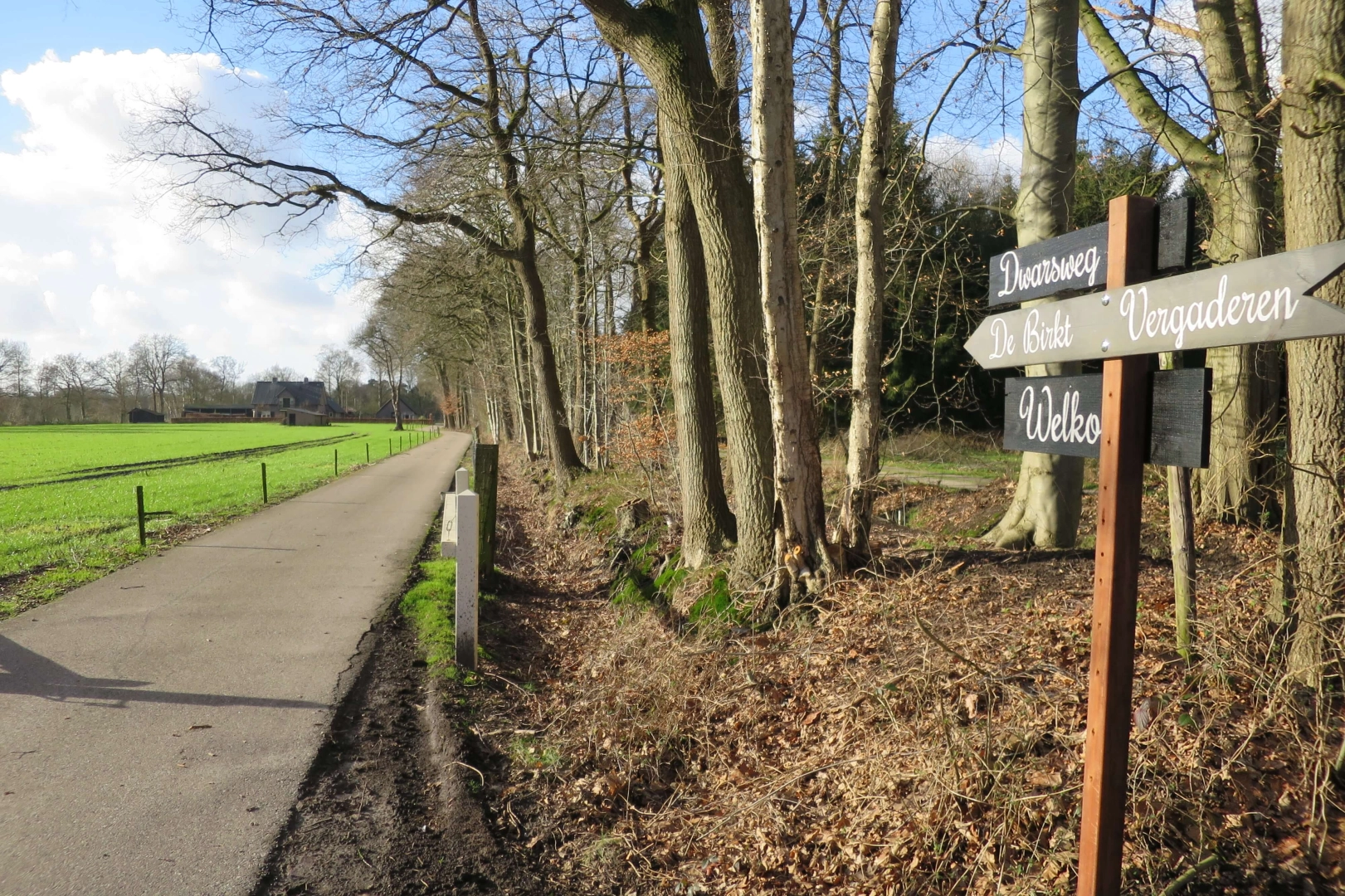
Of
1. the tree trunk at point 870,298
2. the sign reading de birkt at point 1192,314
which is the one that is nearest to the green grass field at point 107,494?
the tree trunk at point 870,298

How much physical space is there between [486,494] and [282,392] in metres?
135

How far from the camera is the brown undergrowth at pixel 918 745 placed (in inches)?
136

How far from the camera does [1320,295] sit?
4.39 meters

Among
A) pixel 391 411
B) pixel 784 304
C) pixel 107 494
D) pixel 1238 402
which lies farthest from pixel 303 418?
pixel 784 304

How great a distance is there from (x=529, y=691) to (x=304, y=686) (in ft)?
5.46

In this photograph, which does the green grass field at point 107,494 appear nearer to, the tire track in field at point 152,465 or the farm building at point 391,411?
the tire track in field at point 152,465

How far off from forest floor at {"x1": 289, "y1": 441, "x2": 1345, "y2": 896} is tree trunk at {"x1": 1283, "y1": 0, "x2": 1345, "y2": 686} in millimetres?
256

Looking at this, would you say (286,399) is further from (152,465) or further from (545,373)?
(545,373)

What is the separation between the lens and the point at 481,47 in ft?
47.4

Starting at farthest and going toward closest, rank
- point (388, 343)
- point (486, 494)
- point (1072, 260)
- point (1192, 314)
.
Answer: point (388, 343) < point (486, 494) < point (1072, 260) < point (1192, 314)

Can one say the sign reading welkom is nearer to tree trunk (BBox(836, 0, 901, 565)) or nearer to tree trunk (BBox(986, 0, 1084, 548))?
tree trunk (BBox(836, 0, 901, 565))

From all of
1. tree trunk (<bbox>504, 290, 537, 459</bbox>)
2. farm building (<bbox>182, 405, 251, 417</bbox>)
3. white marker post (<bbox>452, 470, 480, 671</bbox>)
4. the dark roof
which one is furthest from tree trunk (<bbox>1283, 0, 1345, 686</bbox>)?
the dark roof

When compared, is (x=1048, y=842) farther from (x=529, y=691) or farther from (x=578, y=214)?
(x=578, y=214)

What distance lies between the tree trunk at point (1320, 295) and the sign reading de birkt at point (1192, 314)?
1.69 meters
